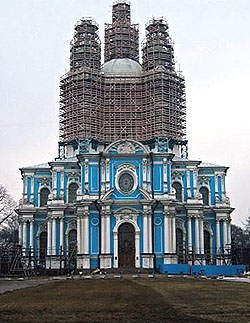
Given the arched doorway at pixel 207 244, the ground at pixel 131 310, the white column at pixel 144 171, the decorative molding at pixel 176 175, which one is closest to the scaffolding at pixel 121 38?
the decorative molding at pixel 176 175

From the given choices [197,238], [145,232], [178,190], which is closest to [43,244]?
[145,232]

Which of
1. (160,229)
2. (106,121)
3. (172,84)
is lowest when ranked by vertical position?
(160,229)

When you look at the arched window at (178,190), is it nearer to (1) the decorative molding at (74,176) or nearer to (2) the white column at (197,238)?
(2) the white column at (197,238)

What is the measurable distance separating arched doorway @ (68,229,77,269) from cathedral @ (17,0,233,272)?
0.11 metres

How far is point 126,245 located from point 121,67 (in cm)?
2699

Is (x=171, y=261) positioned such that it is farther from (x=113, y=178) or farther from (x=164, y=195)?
(x=113, y=178)

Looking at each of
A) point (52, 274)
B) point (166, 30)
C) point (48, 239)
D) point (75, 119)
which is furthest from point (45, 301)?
point (166, 30)

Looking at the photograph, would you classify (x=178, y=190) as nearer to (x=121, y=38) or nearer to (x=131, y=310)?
(x=121, y=38)

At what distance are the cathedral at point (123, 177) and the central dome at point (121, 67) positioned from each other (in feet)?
0.44

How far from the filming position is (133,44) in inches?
3113

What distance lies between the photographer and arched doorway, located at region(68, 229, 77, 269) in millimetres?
58200

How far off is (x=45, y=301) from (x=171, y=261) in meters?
36.6

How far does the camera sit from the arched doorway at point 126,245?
56.4 m

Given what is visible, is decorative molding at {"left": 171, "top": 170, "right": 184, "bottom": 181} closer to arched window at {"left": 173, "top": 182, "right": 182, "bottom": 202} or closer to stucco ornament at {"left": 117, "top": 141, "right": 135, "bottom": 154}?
arched window at {"left": 173, "top": 182, "right": 182, "bottom": 202}
